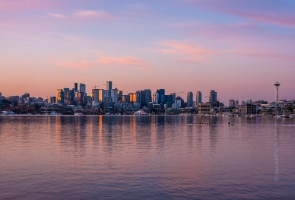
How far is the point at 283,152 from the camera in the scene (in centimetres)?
4831

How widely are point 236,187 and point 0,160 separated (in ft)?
84.2

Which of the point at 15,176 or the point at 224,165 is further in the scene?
the point at 224,165

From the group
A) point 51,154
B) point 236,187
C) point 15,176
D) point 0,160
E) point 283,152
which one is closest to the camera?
point 236,187

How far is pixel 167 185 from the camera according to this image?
28312 millimetres

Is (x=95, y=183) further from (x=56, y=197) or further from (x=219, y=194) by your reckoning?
(x=219, y=194)

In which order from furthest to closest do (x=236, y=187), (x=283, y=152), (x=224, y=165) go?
(x=283, y=152) → (x=224, y=165) → (x=236, y=187)

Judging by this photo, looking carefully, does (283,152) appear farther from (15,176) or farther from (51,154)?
(15,176)

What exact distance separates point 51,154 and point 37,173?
12529 mm

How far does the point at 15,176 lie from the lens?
31.5m

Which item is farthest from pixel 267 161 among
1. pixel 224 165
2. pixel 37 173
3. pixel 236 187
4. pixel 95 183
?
pixel 37 173

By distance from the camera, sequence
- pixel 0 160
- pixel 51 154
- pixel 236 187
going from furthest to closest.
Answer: pixel 51 154
pixel 0 160
pixel 236 187

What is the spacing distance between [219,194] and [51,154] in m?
25.6

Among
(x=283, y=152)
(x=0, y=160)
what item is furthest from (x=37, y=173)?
(x=283, y=152)

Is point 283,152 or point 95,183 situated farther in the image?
point 283,152
